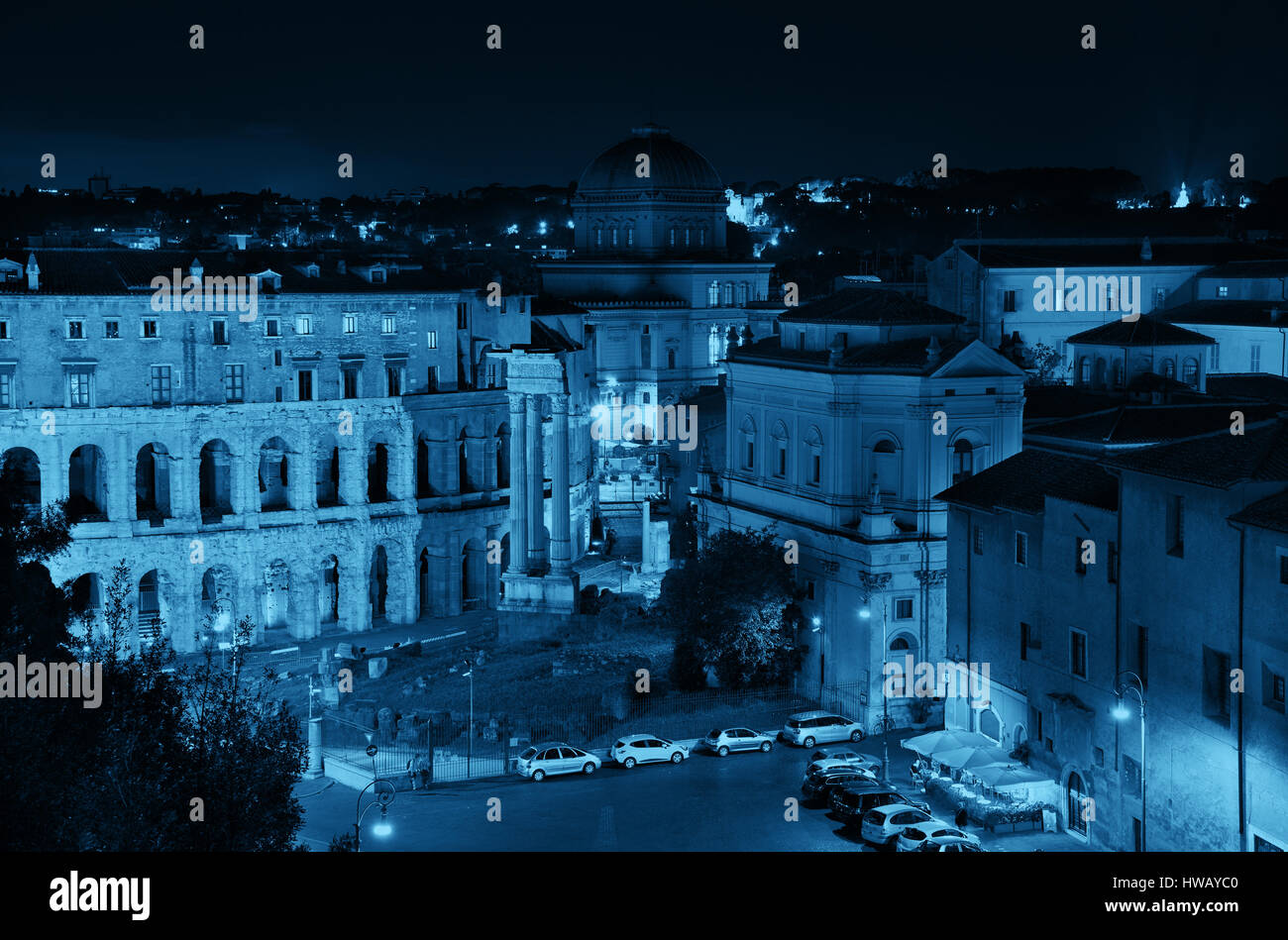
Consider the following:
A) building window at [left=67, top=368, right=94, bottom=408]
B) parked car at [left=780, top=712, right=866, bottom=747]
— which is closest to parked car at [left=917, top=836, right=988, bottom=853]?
parked car at [left=780, top=712, right=866, bottom=747]

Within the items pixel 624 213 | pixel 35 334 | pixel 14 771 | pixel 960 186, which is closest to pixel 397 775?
pixel 14 771

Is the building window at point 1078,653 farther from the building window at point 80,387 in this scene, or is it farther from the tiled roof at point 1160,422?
the building window at point 80,387

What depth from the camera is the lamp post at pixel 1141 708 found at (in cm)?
3502

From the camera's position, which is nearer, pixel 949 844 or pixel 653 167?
pixel 949 844

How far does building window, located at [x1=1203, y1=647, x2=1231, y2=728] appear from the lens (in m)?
33.4

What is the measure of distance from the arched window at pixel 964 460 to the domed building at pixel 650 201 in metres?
44.9

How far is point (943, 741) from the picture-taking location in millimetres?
42469

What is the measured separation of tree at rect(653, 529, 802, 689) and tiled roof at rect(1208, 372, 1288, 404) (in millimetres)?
18759

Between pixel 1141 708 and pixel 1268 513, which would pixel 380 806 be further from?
pixel 1268 513

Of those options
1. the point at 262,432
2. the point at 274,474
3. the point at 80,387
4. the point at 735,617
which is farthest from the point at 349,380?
the point at 735,617

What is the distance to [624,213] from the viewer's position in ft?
312

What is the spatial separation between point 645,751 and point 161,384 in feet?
93.5

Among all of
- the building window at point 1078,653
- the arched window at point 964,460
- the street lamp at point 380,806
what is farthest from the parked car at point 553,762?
the arched window at point 964,460
